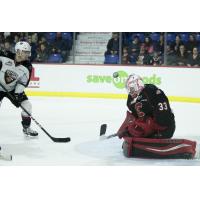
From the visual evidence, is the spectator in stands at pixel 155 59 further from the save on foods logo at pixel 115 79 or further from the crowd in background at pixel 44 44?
the crowd in background at pixel 44 44

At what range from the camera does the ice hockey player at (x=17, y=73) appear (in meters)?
2.81

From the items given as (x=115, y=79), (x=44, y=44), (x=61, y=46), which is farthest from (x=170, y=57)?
(x=44, y=44)

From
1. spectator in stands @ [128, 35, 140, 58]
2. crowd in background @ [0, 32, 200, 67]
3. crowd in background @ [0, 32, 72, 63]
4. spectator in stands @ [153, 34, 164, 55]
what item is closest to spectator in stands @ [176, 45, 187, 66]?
crowd in background @ [0, 32, 200, 67]

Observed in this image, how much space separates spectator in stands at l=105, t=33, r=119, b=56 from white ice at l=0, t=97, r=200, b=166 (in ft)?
1.72

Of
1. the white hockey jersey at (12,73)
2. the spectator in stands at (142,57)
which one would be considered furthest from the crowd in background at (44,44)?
the spectator in stands at (142,57)

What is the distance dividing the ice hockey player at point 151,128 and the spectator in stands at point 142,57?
136 centimetres

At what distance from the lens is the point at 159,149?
2.65 meters

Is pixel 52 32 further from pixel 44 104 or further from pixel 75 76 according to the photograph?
pixel 75 76

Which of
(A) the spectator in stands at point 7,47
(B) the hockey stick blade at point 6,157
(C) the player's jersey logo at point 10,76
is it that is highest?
(A) the spectator in stands at point 7,47

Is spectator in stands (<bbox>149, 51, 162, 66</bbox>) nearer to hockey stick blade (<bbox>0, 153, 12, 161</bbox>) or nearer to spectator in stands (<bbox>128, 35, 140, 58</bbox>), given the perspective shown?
spectator in stands (<bbox>128, 35, 140, 58</bbox>)

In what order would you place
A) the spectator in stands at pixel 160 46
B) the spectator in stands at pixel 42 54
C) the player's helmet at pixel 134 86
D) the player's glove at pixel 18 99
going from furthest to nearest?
the spectator in stands at pixel 160 46, the spectator in stands at pixel 42 54, the player's glove at pixel 18 99, the player's helmet at pixel 134 86

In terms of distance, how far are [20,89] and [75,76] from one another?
148 cm

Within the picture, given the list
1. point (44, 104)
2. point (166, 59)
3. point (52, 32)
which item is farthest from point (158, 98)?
point (166, 59)

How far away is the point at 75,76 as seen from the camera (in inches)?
171
